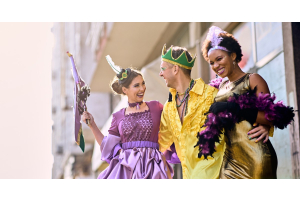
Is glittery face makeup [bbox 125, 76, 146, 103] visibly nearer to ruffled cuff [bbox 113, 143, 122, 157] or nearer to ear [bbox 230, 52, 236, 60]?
ruffled cuff [bbox 113, 143, 122, 157]

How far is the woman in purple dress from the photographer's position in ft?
14.9

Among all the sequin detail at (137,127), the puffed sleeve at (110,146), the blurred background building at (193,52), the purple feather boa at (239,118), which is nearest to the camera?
the purple feather boa at (239,118)

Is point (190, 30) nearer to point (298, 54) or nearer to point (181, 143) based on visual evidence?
point (298, 54)

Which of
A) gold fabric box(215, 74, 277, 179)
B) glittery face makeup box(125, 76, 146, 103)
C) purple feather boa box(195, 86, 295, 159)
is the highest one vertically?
glittery face makeup box(125, 76, 146, 103)

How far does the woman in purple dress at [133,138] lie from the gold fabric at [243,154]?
64cm

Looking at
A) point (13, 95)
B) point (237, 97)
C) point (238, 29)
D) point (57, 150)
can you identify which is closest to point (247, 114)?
point (237, 97)

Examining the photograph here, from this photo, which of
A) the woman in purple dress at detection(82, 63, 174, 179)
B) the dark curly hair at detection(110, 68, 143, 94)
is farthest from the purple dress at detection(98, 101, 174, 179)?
the dark curly hair at detection(110, 68, 143, 94)

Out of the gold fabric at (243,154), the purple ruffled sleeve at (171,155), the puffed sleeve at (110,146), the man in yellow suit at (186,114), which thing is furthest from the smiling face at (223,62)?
the puffed sleeve at (110,146)

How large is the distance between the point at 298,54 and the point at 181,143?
7.66ft

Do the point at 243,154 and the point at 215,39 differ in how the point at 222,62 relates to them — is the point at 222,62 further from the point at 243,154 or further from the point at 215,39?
the point at 243,154

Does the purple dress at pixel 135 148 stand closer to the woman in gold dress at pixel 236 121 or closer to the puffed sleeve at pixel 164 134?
the puffed sleeve at pixel 164 134

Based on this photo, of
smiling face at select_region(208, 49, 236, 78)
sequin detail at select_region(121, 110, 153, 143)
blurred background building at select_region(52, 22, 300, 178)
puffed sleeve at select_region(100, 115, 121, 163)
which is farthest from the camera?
blurred background building at select_region(52, 22, 300, 178)

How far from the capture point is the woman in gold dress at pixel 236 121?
404 centimetres

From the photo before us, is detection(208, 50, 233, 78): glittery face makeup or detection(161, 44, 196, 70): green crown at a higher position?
detection(161, 44, 196, 70): green crown
